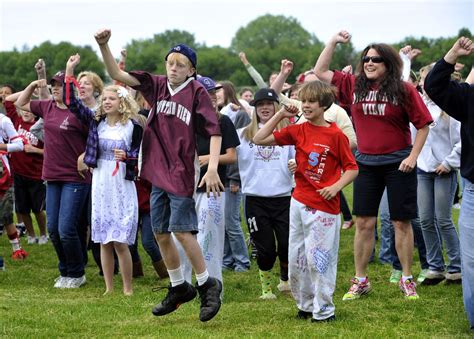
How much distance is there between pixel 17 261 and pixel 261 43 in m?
145

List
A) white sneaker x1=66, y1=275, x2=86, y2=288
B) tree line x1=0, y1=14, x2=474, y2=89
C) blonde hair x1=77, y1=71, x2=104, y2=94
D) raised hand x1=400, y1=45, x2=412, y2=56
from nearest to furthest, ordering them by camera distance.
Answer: blonde hair x1=77, y1=71, x2=104, y2=94, raised hand x1=400, y1=45, x2=412, y2=56, white sneaker x1=66, y1=275, x2=86, y2=288, tree line x1=0, y1=14, x2=474, y2=89

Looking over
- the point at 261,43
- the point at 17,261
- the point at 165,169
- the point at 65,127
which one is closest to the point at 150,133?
the point at 165,169

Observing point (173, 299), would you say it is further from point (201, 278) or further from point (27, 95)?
point (27, 95)

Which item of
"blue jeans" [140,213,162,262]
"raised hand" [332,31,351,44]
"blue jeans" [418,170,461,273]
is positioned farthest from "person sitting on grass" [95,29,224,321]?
"blue jeans" [418,170,461,273]

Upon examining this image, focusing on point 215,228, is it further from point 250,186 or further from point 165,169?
point 165,169

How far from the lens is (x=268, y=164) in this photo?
8172mm

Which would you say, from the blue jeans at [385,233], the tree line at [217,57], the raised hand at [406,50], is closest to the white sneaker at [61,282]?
the blue jeans at [385,233]

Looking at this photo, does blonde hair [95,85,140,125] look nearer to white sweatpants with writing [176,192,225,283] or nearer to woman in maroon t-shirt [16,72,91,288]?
woman in maroon t-shirt [16,72,91,288]

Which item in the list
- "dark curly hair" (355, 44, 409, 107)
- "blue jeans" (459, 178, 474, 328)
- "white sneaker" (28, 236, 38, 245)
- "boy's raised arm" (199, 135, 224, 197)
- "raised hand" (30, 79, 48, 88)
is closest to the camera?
"blue jeans" (459, 178, 474, 328)

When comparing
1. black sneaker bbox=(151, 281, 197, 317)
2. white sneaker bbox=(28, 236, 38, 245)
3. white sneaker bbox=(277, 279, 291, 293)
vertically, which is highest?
black sneaker bbox=(151, 281, 197, 317)

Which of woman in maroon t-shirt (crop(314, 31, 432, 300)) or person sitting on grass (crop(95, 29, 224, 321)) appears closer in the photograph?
person sitting on grass (crop(95, 29, 224, 321))

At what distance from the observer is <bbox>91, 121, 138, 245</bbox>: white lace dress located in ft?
27.2

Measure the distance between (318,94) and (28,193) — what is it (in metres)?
7.18

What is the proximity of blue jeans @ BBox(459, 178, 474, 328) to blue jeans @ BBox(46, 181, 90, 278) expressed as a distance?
4.46 m
